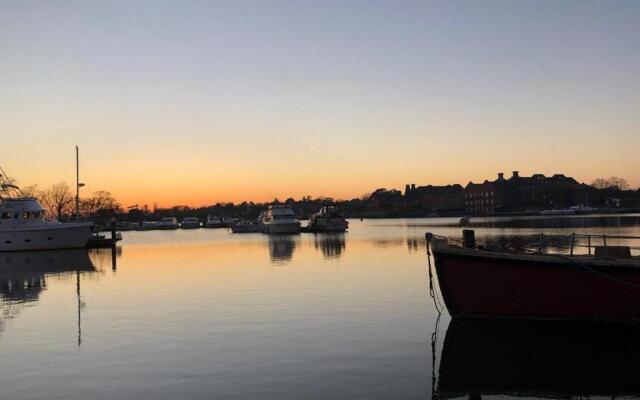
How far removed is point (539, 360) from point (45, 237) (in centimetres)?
5270

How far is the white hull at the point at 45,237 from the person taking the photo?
56.0 metres

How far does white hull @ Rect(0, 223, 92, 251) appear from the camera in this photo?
2203 inches

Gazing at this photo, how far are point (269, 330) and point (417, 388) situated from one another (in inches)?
261

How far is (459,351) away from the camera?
49.3 feet

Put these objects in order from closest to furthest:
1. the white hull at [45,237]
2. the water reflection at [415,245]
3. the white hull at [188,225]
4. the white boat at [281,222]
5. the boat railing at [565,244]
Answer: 1. the boat railing at [565,244]
2. the water reflection at [415,245]
3. the white hull at [45,237]
4. the white boat at [281,222]
5. the white hull at [188,225]

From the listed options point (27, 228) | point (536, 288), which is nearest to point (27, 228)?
point (27, 228)

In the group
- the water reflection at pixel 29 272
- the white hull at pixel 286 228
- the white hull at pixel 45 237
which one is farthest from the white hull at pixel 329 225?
the water reflection at pixel 29 272

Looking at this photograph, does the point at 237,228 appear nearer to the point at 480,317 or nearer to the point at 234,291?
the point at 234,291

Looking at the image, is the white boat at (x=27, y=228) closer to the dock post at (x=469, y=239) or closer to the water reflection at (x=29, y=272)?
the water reflection at (x=29, y=272)

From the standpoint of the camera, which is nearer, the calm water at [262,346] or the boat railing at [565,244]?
the calm water at [262,346]

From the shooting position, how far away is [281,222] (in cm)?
9944

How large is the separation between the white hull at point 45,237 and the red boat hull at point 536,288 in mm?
47859

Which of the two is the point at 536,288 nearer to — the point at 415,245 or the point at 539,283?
the point at 539,283

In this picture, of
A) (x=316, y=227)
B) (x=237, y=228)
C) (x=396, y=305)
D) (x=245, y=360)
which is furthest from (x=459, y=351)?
(x=237, y=228)
